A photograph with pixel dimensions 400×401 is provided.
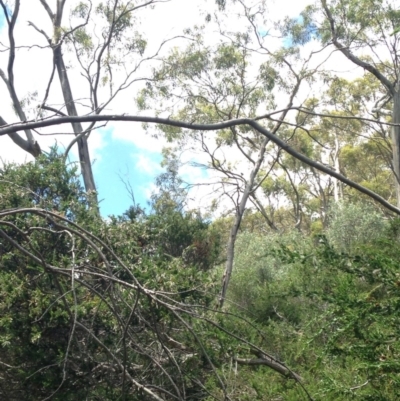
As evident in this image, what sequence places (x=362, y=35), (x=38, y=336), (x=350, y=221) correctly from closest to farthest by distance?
(x=38, y=336)
(x=362, y=35)
(x=350, y=221)

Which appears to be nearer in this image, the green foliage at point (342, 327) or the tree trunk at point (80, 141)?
the green foliage at point (342, 327)

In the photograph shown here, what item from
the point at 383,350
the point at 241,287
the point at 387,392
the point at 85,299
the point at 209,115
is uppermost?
the point at 209,115

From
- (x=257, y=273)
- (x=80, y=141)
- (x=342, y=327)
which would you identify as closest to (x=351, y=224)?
(x=257, y=273)

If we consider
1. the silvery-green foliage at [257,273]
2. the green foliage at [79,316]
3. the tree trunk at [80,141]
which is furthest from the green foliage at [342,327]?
the tree trunk at [80,141]

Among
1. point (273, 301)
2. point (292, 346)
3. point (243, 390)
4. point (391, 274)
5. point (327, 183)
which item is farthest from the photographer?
point (327, 183)

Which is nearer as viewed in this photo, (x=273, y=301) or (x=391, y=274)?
A: (x=391, y=274)

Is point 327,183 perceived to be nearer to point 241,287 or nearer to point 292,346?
point 241,287

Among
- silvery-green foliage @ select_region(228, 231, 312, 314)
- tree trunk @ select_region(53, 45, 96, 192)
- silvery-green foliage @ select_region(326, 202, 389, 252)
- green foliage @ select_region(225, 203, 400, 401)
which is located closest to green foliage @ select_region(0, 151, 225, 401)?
green foliage @ select_region(225, 203, 400, 401)

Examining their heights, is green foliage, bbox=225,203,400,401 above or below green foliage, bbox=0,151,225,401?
below

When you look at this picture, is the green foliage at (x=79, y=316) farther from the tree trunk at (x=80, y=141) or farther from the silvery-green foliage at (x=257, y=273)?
the tree trunk at (x=80, y=141)

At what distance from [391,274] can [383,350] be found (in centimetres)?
42

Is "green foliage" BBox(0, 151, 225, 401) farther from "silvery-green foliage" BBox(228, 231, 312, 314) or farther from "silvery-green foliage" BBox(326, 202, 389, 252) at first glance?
"silvery-green foliage" BBox(326, 202, 389, 252)

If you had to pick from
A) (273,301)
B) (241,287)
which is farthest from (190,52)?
(273,301)

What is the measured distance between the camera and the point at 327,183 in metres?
24.5
